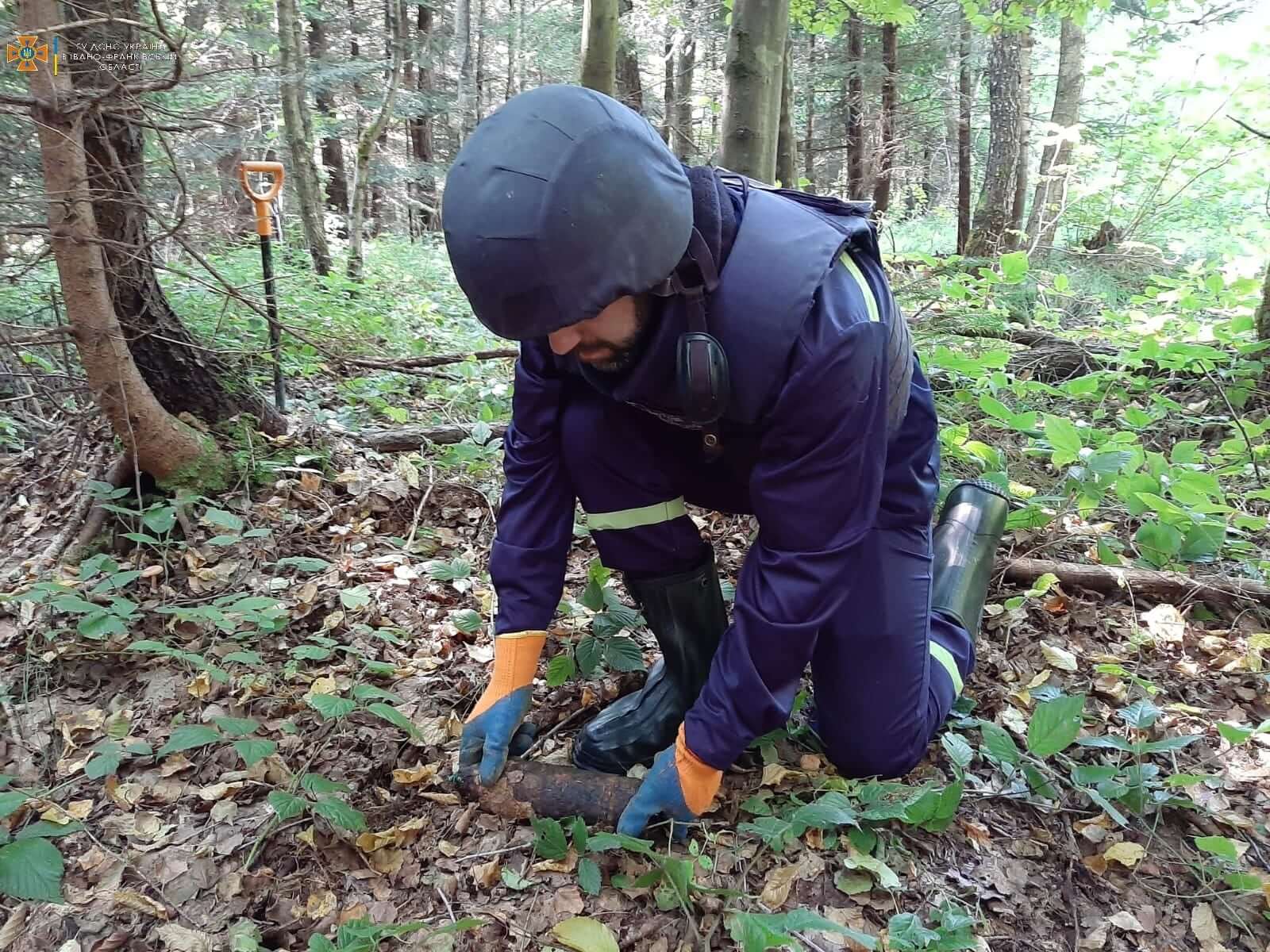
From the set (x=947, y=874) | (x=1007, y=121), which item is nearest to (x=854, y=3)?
(x=1007, y=121)

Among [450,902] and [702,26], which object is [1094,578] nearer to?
[450,902]

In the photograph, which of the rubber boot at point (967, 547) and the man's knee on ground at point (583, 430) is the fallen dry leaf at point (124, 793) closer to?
the man's knee on ground at point (583, 430)

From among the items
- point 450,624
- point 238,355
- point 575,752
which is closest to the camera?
point 575,752

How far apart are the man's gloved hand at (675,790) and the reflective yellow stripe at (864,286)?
0.92 m

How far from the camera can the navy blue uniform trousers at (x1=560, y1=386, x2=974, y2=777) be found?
69.0 inches

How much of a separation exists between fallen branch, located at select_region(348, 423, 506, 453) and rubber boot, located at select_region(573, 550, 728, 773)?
1.58 meters

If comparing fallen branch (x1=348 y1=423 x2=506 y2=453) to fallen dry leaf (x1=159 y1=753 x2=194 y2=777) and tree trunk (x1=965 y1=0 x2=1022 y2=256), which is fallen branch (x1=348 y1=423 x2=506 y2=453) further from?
tree trunk (x1=965 y1=0 x2=1022 y2=256)

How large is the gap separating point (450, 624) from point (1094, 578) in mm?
2041

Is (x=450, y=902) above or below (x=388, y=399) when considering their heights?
below

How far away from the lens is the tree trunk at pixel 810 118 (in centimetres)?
962

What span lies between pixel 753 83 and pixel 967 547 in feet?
6.53

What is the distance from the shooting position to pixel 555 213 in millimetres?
1137

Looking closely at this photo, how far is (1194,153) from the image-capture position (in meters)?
7.18

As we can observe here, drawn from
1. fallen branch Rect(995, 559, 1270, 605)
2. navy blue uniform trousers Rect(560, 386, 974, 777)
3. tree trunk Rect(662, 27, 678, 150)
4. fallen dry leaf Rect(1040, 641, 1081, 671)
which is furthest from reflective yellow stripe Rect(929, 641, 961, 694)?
tree trunk Rect(662, 27, 678, 150)
